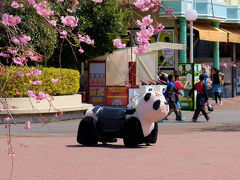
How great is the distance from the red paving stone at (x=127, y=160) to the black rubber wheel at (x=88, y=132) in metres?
0.21

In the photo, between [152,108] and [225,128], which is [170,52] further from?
[152,108]

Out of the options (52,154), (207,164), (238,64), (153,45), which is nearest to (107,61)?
(153,45)

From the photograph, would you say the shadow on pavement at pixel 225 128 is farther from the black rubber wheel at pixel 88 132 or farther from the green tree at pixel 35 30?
the green tree at pixel 35 30

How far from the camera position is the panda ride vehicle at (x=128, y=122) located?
12.7 meters

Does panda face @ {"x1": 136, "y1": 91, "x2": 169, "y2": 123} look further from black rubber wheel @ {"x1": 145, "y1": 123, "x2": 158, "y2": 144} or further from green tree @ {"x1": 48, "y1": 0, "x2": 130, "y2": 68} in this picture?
green tree @ {"x1": 48, "y1": 0, "x2": 130, "y2": 68}

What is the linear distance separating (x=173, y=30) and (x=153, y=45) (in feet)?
26.3

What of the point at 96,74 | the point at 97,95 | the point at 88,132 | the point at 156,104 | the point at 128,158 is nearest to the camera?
the point at 128,158

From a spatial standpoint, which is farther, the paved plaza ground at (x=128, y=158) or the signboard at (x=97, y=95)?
the signboard at (x=97, y=95)

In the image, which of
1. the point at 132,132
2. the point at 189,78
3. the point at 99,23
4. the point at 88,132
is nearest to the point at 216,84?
the point at 189,78

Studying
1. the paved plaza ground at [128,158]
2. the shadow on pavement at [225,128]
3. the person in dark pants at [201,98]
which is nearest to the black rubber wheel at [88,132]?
the paved plaza ground at [128,158]

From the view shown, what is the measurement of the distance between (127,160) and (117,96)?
15.0 metres

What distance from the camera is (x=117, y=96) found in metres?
25.8

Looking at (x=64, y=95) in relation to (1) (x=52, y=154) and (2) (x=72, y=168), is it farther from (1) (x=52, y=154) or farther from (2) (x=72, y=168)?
(2) (x=72, y=168)

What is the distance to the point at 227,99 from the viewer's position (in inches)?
1357
